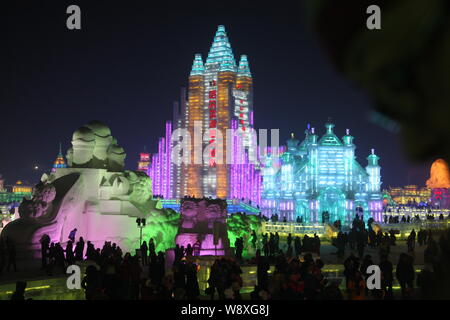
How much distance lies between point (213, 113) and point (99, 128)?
5950 centimetres

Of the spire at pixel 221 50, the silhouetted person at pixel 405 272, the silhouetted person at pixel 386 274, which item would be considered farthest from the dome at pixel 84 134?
the spire at pixel 221 50

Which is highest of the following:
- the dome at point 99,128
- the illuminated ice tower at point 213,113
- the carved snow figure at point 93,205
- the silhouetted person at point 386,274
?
the illuminated ice tower at point 213,113

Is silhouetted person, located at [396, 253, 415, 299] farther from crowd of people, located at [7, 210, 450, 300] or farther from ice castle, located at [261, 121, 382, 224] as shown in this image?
ice castle, located at [261, 121, 382, 224]

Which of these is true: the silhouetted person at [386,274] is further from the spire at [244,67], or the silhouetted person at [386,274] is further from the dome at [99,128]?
the spire at [244,67]

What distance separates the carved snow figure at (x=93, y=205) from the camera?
19.8 meters

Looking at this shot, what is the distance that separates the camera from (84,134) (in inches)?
882

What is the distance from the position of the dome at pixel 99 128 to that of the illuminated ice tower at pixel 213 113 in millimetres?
56557

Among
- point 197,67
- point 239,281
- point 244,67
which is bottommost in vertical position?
point 239,281

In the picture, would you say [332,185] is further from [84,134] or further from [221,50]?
[221,50]

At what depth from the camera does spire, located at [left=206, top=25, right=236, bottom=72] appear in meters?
83.7

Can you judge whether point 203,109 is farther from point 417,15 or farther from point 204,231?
point 417,15

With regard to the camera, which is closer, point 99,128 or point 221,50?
point 99,128

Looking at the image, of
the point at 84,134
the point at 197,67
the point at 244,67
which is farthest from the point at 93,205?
the point at 244,67
